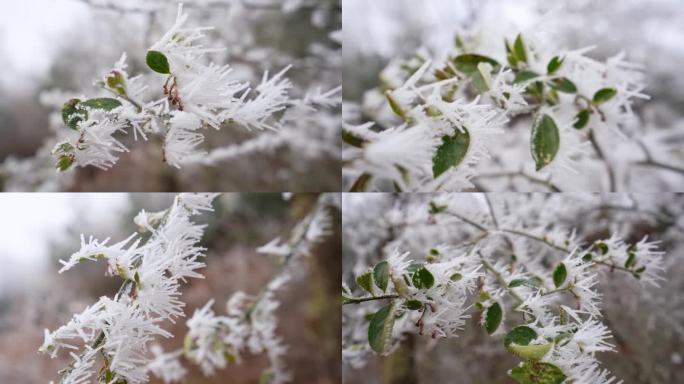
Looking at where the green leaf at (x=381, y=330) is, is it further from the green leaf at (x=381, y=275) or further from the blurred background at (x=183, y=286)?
the blurred background at (x=183, y=286)

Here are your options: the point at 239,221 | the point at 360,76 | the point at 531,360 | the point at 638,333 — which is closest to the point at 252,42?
the point at 360,76

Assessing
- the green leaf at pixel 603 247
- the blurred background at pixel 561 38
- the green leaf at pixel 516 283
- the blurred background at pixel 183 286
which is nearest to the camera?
the green leaf at pixel 516 283

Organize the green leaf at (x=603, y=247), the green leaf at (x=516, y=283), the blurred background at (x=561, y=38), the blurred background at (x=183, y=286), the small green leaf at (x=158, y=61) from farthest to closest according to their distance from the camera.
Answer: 1. the blurred background at (x=561, y=38)
2. the blurred background at (x=183, y=286)
3. the green leaf at (x=603, y=247)
4. the green leaf at (x=516, y=283)
5. the small green leaf at (x=158, y=61)

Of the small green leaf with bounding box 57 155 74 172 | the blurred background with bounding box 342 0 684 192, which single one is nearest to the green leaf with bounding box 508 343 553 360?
the small green leaf with bounding box 57 155 74 172

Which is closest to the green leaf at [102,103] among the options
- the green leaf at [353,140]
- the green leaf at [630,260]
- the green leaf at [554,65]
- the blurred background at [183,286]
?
the green leaf at [353,140]

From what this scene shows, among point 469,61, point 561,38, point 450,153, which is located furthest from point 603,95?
point 561,38

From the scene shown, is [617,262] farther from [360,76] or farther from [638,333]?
[360,76]
